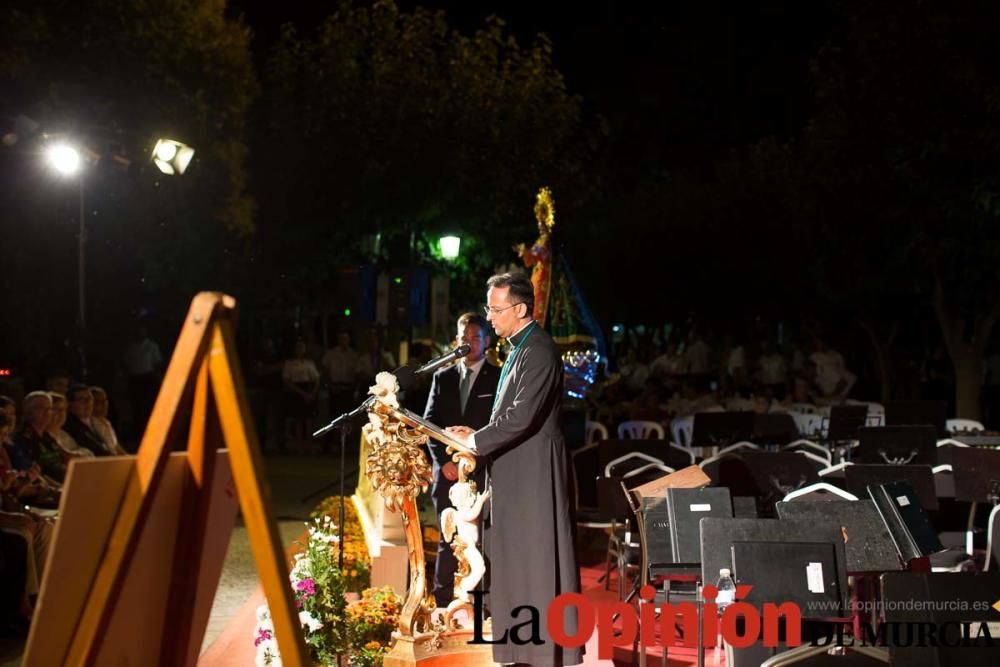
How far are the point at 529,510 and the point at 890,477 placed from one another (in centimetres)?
320

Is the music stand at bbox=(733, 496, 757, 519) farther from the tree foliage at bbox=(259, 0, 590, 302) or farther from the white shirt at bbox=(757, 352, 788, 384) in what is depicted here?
the tree foliage at bbox=(259, 0, 590, 302)

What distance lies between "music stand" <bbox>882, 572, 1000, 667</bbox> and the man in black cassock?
148 centimetres

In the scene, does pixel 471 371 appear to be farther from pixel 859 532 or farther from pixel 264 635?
pixel 859 532

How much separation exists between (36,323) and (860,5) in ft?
49.4

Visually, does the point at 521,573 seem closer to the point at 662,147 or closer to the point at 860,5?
the point at 860,5

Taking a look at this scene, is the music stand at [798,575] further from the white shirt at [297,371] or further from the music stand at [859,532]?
the white shirt at [297,371]

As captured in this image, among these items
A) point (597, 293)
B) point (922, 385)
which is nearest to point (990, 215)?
point (922, 385)

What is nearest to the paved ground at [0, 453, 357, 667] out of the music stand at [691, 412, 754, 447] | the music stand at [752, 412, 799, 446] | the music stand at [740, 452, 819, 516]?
the music stand at [740, 452, 819, 516]

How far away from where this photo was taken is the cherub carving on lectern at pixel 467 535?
681cm

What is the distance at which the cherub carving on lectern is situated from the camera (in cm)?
681

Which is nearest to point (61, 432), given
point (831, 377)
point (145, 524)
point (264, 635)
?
point (264, 635)

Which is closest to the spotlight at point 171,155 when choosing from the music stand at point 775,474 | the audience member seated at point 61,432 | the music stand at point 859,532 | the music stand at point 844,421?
the audience member seated at point 61,432

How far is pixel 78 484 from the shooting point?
10.00ft

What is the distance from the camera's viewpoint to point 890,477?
27.3ft
